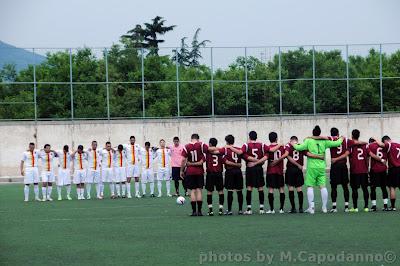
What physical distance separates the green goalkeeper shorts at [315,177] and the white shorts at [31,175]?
11.8 metres

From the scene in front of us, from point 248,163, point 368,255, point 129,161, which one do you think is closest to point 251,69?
point 129,161

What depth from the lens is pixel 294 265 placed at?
45.2 feet

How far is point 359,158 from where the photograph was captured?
2305 centimetres

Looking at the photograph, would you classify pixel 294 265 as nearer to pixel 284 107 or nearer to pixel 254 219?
pixel 254 219

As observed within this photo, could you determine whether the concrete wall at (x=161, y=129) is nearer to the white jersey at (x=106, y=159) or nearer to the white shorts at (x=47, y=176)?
the white jersey at (x=106, y=159)

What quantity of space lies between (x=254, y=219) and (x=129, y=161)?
39.9 ft

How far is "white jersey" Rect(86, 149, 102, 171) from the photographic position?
107ft

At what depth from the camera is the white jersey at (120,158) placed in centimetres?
3253

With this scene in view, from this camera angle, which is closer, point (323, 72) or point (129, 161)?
point (129, 161)

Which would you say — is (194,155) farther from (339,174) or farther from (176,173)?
(176,173)

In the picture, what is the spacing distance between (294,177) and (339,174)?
3.61ft

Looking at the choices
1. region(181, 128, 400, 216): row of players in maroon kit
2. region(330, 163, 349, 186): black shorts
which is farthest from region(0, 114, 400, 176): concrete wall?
region(330, 163, 349, 186): black shorts

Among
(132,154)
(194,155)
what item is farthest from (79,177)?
(194,155)

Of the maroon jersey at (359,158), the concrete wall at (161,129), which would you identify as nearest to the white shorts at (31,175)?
the maroon jersey at (359,158)
